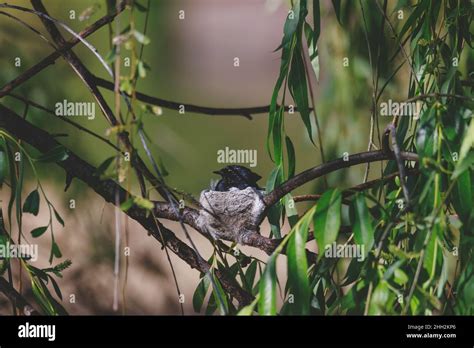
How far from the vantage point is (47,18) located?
2188 mm

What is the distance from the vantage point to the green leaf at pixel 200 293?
2.26 m

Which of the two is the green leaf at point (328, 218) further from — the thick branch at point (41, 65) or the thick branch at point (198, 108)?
the thick branch at point (41, 65)

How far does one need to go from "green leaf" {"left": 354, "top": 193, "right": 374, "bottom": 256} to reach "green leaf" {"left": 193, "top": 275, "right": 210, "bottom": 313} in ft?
1.91

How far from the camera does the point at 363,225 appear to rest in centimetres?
180

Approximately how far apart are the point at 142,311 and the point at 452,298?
0.95m

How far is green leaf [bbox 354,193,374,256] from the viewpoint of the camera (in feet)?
5.84

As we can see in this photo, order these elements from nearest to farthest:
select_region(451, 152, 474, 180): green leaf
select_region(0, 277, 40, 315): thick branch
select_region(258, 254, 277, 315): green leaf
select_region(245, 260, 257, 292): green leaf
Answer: select_region(451, 152, 474, 180): green leaf, select_region(258, 254, 277, 315): green leaf, select_region(0, 277, 40, 315): thick branch, select_region(245, 260, 257, 292): green leaf

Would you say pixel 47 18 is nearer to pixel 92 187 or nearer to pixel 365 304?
pixel 92 187

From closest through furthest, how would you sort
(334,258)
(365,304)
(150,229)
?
(365,304)
(334,258)
(150,229)

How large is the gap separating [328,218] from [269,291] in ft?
0.76

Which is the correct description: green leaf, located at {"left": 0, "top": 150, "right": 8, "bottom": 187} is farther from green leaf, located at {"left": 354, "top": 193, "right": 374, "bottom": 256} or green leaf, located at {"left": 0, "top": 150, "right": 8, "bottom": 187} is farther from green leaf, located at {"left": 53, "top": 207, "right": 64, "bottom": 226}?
green leaf, located at {"left": 354, "top": 193, "right": 374, "bottom": 256}

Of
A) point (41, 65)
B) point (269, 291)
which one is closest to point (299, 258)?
point (269, 291)

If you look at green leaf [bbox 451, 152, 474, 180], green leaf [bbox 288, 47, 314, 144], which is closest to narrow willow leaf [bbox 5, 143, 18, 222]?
green leaf [bbox 288, 47, 314, 144]
